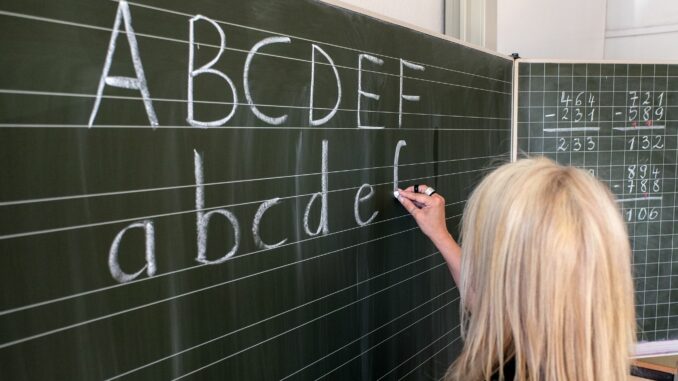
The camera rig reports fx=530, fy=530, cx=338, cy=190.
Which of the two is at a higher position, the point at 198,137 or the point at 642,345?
the point at 198,137

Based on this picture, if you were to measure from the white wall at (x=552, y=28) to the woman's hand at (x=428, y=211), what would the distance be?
148cm

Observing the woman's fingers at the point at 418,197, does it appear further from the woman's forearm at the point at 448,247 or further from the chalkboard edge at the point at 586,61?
the chalkboard edge at the point at 586,61

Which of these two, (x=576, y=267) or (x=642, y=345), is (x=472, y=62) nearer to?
(x=576, y=267)

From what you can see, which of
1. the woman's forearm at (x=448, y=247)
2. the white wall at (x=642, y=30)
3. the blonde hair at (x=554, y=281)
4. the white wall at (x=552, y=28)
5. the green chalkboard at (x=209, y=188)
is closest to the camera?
the green chalkboard at (x=209, y=188)

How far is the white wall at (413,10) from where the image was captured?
1973 millimetres

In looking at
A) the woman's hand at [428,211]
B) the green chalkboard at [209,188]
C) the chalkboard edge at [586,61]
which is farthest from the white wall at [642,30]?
the woman's hand at [428,211]

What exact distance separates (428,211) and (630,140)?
1373mm

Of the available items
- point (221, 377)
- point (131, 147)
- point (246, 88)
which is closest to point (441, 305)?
point (221, 377)

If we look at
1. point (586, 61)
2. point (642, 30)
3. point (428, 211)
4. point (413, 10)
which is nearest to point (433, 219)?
point (428, 211)

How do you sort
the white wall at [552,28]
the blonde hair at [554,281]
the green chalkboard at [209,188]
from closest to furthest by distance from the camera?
the green chalkboard at [209,188] < the blonde hair at [554,281] < the white wall at [552,28]

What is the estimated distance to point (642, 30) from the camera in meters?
3.27

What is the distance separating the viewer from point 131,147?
81 cm

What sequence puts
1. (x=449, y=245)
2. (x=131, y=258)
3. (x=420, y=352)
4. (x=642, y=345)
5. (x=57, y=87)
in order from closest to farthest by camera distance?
(x=57, y=87) → (x=131, y=258) → (x=449, y=245) → (x=420, y=352) → (x=642, y=345)

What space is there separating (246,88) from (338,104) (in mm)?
292
